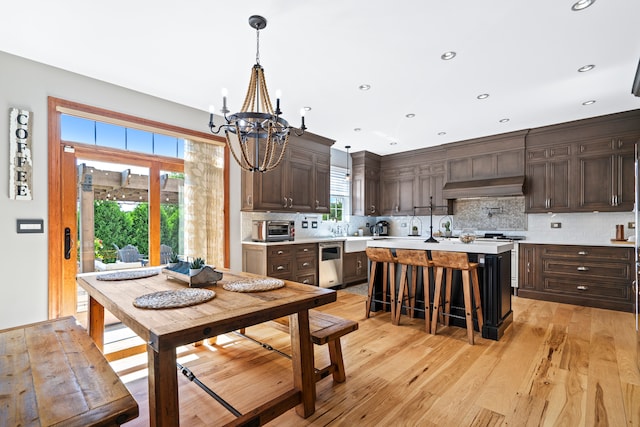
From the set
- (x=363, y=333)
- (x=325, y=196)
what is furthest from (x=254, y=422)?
(x=325, y=196)

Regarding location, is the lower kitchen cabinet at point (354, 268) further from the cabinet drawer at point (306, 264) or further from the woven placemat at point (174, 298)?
the woven placemat at point (174, 298)

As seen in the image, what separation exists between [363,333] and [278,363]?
105 centimetres

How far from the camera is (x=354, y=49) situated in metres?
2.71

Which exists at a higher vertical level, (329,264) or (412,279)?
(412,279)

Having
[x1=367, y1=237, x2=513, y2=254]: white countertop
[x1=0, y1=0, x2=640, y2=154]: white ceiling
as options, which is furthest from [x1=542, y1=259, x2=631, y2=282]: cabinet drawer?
[x1=0, y1=0, x2=640, y2=154]: white ceiling

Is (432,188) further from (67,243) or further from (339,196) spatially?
(67,243)

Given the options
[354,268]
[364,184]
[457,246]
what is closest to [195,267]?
[457,246]

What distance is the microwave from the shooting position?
4535 mm

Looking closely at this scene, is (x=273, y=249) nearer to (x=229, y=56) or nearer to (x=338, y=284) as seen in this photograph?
(x=338, y=284)

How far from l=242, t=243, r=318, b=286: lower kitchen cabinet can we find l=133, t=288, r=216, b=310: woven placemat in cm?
241

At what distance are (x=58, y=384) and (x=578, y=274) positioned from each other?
224 inches

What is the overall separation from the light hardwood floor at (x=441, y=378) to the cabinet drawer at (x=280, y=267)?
40.4 inches

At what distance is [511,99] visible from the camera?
12.4ft

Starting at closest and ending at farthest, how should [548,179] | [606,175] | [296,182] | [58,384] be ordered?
1. [58,384]
2. [606,175]
3. [548,179]
4. [296,182]
